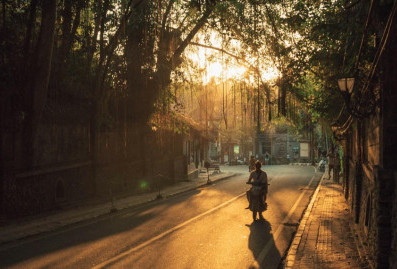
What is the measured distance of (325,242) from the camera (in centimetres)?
981

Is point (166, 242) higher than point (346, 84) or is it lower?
lower

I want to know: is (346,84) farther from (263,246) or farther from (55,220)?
(55,220)

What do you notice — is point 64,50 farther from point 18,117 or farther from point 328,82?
point 328,82

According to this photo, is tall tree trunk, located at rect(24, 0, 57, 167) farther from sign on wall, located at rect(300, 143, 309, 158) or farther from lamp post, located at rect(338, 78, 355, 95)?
sign on wall, located at rect(300, 143, 309, 158)

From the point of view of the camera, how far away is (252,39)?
22.2 m

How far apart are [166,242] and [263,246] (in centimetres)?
221

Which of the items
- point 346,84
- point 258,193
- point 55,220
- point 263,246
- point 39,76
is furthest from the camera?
point 55,220

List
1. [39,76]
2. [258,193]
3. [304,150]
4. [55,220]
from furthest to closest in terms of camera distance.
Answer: [304,150] → [55,220] → [39,76] → [258,193]

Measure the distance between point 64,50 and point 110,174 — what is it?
7.07m

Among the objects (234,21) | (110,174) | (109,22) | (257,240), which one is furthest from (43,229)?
(234,21)

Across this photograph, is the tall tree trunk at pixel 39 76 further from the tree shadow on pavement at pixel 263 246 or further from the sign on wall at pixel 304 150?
the sign on wall at pixel 304 150

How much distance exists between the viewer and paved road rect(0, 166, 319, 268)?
809cm

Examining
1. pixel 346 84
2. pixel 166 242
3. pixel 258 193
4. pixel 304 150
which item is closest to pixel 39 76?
pixel 166 242

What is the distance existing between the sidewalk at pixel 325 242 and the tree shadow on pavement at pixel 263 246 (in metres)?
0.31
